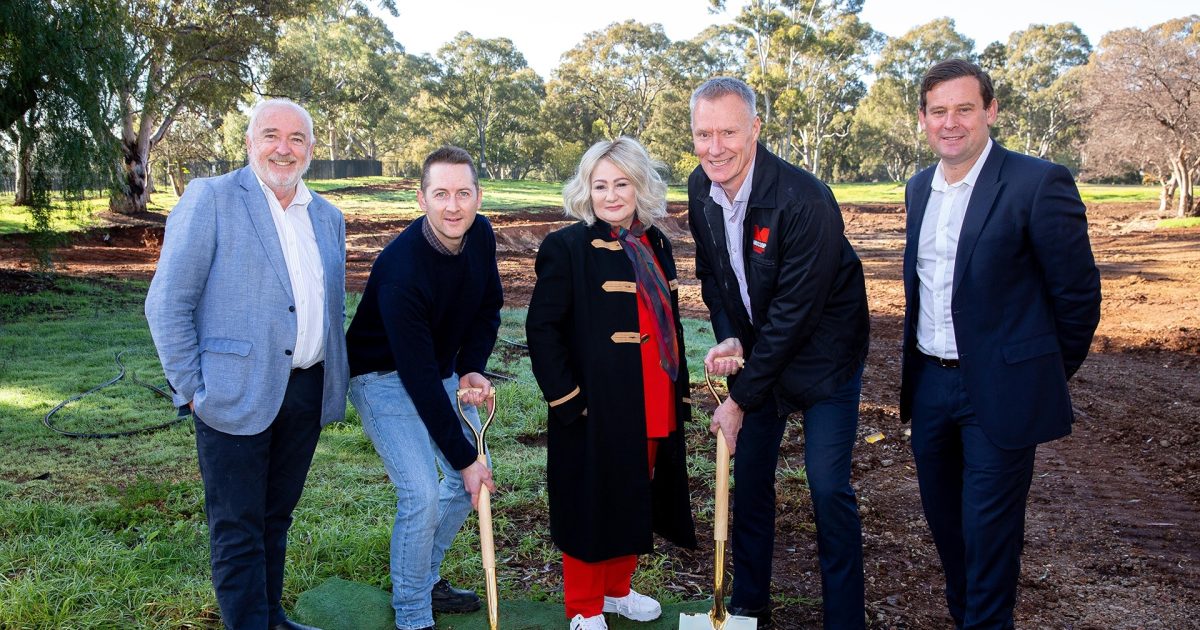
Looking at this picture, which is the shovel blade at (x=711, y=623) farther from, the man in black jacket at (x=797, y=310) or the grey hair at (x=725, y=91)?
→ the grey hair at (x=725, y=91)

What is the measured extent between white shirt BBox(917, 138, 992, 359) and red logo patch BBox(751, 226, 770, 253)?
62 centimetres

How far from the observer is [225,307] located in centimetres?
286

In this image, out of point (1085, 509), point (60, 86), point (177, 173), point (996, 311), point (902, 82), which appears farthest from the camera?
point (902, 82)

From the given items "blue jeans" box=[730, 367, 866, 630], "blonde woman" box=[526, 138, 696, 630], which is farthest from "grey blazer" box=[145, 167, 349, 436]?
"blue jeans" box=[730, 367, 866, 630]

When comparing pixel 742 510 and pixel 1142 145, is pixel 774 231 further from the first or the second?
pixel 1142 145

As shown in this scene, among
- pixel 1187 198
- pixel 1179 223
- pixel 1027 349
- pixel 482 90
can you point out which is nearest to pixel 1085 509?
pixel 1027 349

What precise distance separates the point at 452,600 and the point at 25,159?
1098 centimetres

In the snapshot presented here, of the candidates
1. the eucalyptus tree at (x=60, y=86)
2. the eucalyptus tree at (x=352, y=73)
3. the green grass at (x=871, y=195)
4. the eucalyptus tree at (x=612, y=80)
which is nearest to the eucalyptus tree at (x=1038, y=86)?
the green grass at (x=871, y=195)

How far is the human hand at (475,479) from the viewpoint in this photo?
10.4ft

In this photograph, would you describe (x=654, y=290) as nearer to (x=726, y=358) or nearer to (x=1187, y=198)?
(x=726, y=358)

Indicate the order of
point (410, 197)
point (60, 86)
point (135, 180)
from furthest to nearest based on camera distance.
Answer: point (410, 197), point (135, 180), point (60, 86)

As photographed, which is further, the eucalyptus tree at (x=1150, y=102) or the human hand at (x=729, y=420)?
the eucalyptus tree at (x=1150, y=102)

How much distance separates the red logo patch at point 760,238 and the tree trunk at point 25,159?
1153 centimetres

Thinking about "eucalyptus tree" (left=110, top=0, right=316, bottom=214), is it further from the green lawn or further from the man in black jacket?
the man in black jacket
